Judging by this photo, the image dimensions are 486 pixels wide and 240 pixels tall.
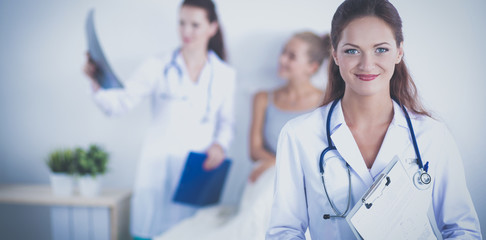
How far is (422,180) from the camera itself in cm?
52

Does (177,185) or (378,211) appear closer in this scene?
(378,211)

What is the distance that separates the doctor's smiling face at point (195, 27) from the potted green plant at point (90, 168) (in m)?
0.53

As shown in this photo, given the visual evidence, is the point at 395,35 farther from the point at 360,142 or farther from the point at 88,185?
the point at 88,185

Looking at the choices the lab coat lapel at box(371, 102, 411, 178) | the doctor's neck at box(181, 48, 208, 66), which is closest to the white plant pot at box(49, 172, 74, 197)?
the doctor's neck at box(181, 48, 208, 66)

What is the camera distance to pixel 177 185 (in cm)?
142

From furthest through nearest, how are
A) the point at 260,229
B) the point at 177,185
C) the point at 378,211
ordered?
the point at 177,185 < the point at 260,229 < the point at 378,211

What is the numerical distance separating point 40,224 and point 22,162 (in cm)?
28

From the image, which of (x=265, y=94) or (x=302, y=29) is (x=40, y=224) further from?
(x=302, y=29)

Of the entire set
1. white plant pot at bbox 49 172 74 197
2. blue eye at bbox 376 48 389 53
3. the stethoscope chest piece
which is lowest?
white plant pot at bbox 49 172 74 197

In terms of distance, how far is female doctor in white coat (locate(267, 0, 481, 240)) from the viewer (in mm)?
524

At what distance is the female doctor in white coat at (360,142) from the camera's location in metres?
0.52

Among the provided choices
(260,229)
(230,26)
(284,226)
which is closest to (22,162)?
(230,26)

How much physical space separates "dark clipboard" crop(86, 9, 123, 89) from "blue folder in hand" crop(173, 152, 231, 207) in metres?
0.37

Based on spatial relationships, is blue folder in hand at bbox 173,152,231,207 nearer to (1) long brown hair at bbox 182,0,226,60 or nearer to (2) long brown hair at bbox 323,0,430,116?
(1) long brown hair at bbox 182,0,226,60
